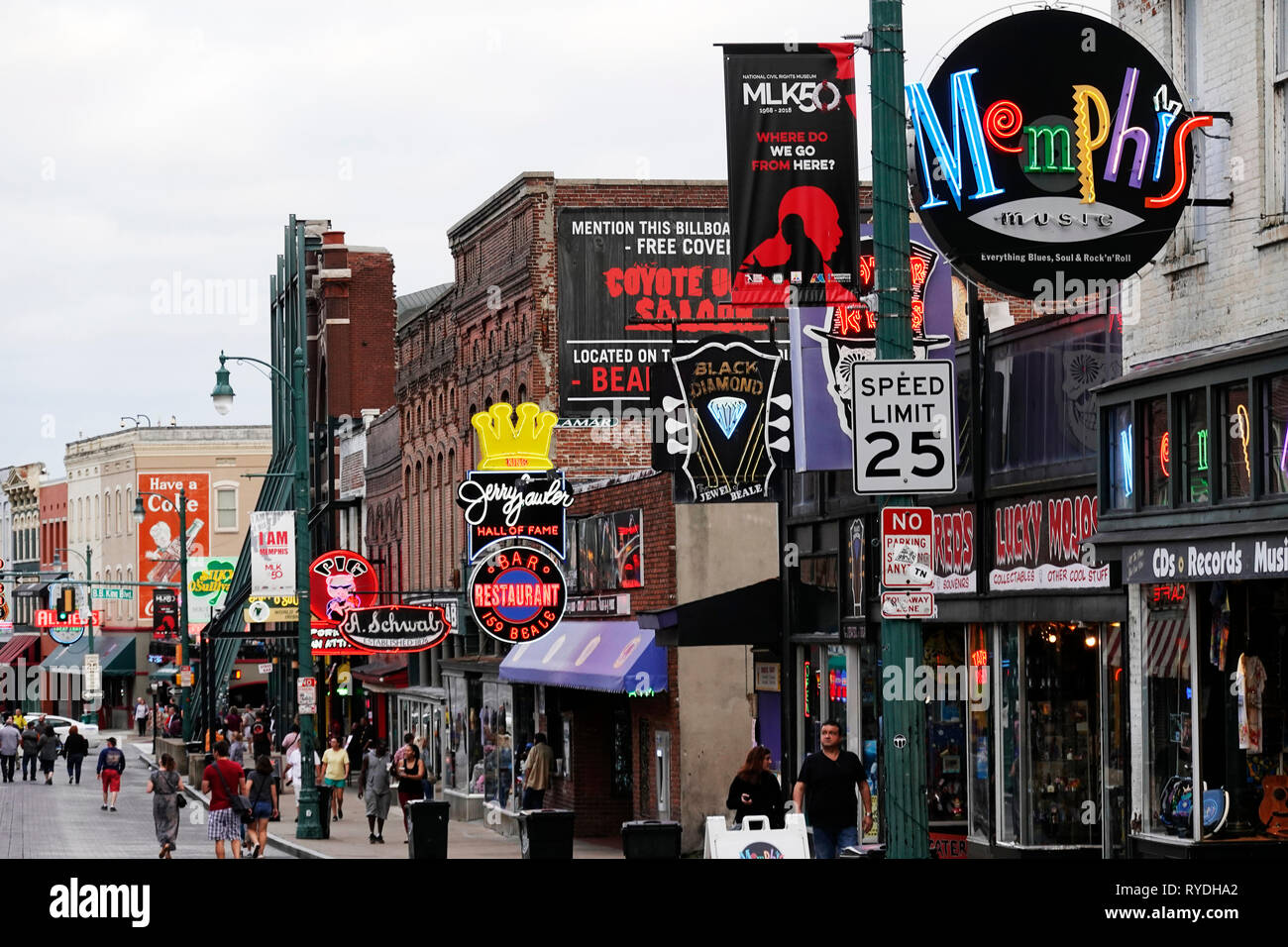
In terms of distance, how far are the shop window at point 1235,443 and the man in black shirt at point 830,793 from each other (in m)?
3.91

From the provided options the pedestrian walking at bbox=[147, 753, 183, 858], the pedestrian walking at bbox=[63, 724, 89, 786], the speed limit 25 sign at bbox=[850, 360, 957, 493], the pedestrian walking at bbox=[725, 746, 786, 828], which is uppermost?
the speed limit 25 sign at bbox=[850, 360, 957, 493]

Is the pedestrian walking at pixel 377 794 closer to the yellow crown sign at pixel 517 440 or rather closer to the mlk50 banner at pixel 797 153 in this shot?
the yellow crown sign at pixel 517 440

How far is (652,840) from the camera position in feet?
55.0

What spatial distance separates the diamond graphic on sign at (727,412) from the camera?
23438 millimetres

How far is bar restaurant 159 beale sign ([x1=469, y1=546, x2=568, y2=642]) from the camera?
3016 cm

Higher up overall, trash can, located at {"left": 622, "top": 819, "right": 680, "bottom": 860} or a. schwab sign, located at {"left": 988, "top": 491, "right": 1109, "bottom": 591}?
a. schwab sign, located at {"left": 988, "top": 491, "right": 1109, "bottom": 591}

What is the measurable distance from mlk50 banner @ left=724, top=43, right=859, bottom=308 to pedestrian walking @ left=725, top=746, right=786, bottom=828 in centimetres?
504

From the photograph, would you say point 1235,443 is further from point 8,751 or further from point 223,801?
point 8,751

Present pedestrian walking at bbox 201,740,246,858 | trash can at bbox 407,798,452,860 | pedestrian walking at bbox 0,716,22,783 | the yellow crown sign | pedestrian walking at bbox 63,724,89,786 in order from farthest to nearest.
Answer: pedestrian walking at bbox 63,724,89,786
pedestrian walking at bbox 0,716,22,783
the yellow crown sign
pedestrian walking at bbox 201,740,246,858
trash can at bbox 407,798,452,860

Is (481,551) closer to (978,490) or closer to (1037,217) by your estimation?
(978,490)

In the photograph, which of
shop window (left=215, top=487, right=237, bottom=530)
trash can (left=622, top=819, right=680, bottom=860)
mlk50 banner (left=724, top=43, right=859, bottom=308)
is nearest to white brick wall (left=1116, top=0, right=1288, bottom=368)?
mlk50 banner (left=724, top=43, right=859, bottom=308)

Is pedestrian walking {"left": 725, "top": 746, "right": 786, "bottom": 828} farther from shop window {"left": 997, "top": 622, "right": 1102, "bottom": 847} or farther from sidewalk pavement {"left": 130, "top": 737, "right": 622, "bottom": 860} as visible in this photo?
sidewalk pavement {"left": 130, "top": 737, "right": 622, "bottom": 860}

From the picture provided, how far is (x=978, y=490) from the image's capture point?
1964cm

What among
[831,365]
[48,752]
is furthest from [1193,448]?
[48,752]
